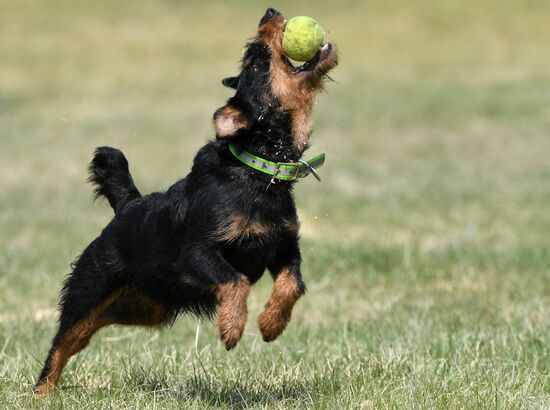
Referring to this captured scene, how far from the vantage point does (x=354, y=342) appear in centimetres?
587

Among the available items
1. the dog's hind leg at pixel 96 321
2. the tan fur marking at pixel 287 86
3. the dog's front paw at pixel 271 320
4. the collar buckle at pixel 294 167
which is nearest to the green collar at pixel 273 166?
the collar buckle at pixel 294 167

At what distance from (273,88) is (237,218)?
62cm

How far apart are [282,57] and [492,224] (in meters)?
7.51

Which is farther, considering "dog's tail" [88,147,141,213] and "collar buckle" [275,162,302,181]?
"dog's tail" [88,147,141,213]

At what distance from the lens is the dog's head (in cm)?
460

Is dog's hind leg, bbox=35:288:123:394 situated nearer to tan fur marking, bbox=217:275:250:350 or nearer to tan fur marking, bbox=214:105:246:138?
tan fur marking, bbox=217:275:250:350

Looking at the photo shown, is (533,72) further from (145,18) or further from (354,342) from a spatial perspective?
(354,342)

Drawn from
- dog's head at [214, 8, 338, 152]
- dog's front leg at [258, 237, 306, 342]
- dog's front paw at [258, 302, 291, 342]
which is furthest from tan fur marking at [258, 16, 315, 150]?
dog's front paw at [258, 302, 291, 342]

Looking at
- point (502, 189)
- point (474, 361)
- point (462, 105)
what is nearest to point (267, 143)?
point (474, 361)

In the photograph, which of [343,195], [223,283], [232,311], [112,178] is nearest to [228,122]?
[223,283]

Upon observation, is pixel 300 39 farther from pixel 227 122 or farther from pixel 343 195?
pixel 343 195

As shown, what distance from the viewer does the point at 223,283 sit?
4.43 m

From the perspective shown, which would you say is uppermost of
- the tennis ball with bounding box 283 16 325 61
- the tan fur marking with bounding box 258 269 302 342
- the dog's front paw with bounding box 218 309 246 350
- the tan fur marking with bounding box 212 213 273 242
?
the tennis ball with bounding box 283 16 325 61

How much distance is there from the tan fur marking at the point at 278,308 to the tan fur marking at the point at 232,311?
0.49 ft
